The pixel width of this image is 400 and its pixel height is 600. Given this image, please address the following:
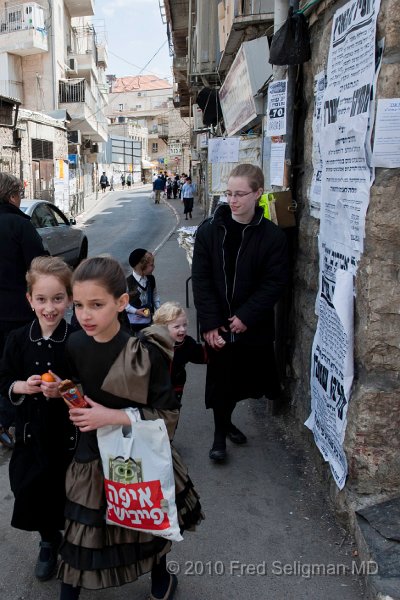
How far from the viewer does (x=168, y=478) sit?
1.99 meters

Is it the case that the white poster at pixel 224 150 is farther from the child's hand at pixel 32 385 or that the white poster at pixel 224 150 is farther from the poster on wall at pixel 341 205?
the child's hand at pixel 32 385

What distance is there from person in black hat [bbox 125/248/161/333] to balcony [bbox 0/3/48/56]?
1122 inches

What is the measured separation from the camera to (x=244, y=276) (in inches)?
133

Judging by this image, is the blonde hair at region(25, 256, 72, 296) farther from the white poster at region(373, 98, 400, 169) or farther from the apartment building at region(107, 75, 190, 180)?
the apartment building at region(107, 75, 190, 180)

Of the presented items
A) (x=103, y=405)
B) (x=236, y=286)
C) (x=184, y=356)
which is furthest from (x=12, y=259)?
(x=103, y=405)

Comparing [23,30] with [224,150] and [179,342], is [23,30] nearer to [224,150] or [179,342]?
[224,150]

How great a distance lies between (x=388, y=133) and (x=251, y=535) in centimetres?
218

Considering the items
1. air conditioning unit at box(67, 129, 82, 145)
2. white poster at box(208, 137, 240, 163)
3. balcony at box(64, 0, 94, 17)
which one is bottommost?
white poster at box(208, 137, 240, 163)

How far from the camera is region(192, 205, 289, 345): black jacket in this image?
11.0 feet

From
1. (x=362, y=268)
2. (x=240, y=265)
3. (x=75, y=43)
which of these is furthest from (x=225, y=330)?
(x=75, y=43)

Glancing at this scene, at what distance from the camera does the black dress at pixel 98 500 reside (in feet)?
6.61

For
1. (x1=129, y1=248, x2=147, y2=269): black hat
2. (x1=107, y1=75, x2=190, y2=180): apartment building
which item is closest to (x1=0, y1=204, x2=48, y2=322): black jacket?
(x1=129, y1=248, x2=147, y2=269): black hat

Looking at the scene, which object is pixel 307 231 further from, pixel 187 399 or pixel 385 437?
pixel 187 399

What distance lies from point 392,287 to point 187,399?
8.85 feet
